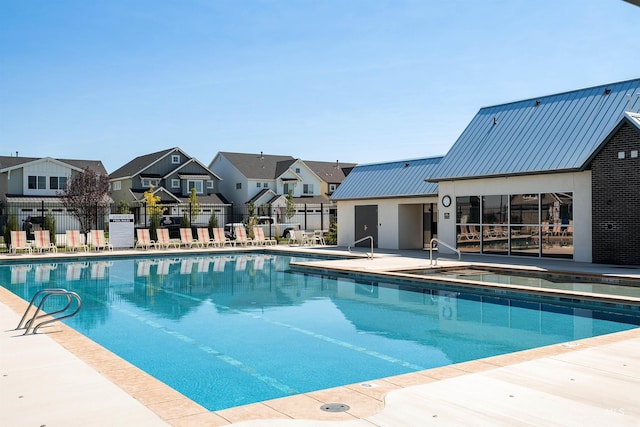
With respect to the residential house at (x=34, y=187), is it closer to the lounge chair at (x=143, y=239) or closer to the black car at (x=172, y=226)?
the black car at (x=172, y=226)

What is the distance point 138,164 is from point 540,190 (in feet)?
132

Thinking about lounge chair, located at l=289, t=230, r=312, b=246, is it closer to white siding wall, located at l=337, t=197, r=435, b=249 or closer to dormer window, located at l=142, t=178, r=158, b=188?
white siding wall, located at l=337, t=197, r=435, b=249

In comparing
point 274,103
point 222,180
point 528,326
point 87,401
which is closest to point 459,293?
point 528,326

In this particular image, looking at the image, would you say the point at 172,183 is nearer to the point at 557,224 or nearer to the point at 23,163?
the point at 23,163

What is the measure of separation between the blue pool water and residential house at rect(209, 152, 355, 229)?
3402 cm

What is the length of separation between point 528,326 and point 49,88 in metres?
19.1

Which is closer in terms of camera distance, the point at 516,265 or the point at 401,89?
the point at 516,265

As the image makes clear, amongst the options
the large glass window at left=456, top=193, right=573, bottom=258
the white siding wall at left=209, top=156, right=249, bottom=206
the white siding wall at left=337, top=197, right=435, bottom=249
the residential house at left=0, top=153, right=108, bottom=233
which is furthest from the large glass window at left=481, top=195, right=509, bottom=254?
the white siding wall at left=209, top=156, right=249, bottom=206

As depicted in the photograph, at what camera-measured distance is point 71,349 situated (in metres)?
7.03

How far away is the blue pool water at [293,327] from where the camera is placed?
23.6 ft

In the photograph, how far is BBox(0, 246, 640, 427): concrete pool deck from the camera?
4.51m

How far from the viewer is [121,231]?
85.8 feet

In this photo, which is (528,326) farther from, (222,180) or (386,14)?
(222,180)

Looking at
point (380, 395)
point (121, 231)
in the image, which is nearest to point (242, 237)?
point (121, 231)
